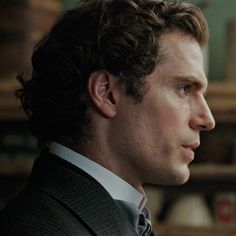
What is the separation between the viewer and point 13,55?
2.33 meters

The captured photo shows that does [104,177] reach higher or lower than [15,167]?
higher

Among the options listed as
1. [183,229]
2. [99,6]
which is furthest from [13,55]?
[99,6]

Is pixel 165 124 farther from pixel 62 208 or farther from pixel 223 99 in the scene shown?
pixel 223 99

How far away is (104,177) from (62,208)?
0.35 feet

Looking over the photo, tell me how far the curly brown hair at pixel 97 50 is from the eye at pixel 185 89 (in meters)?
0.05

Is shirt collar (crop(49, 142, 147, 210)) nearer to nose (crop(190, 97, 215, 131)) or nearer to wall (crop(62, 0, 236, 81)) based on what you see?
nose (crop(190, 97, 215, 131))

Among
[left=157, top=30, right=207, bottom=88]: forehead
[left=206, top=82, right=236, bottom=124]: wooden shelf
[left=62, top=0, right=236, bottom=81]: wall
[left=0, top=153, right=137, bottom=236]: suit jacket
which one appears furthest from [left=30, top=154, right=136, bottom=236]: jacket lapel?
[left=62, top=0, right=236, bottom=81]: wall

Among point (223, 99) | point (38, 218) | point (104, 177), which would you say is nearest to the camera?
point (38, 218)

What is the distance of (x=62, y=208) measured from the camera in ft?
3.50

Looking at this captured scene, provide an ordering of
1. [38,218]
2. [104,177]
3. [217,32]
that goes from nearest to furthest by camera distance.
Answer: [38,218] → [104,177] → [217,32]

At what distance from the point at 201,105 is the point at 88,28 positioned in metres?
0.22

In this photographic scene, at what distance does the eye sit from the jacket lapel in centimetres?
21

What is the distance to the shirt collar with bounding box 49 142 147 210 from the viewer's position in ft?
3.75

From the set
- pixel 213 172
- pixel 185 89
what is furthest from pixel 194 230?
pixel 185 89
